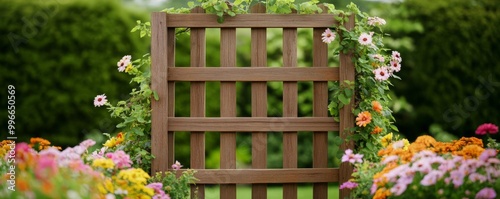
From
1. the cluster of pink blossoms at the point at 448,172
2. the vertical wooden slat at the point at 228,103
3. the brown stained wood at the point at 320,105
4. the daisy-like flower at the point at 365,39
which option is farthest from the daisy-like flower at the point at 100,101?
the cluster of pink blossoms at the point at 448,172

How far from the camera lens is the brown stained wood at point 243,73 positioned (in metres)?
3.76

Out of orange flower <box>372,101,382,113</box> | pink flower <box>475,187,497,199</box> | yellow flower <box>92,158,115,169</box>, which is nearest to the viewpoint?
pink flower <box>475,187,497,199</box>

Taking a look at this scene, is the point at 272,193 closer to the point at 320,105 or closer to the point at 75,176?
the point at 320,105

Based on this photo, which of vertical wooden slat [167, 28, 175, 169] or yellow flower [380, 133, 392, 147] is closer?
yellow flower [380, 133, 392, 147]

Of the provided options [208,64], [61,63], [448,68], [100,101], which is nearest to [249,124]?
[100,101]

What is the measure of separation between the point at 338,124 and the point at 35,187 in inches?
81.1

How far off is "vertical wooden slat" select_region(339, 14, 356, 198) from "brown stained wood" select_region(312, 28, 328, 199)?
0.35 feet

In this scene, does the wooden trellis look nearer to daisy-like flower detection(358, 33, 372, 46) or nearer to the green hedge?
daisy-like flower detection(358, 33, 372, 46)

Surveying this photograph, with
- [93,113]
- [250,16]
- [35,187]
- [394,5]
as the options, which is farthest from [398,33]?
[35,187]

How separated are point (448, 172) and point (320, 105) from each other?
1.13 metres

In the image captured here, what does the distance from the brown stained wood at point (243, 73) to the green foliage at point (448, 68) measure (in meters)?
3.60

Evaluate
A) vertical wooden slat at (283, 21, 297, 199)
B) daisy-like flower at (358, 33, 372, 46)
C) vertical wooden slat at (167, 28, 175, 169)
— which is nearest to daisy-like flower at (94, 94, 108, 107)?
vertical wooden slat at (167, 28, 175, 169)

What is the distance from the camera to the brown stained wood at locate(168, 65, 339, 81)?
12.3 ft

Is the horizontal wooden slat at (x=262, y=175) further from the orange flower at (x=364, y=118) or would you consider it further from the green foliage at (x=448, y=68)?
the green foliage at (x=448, y=68)
